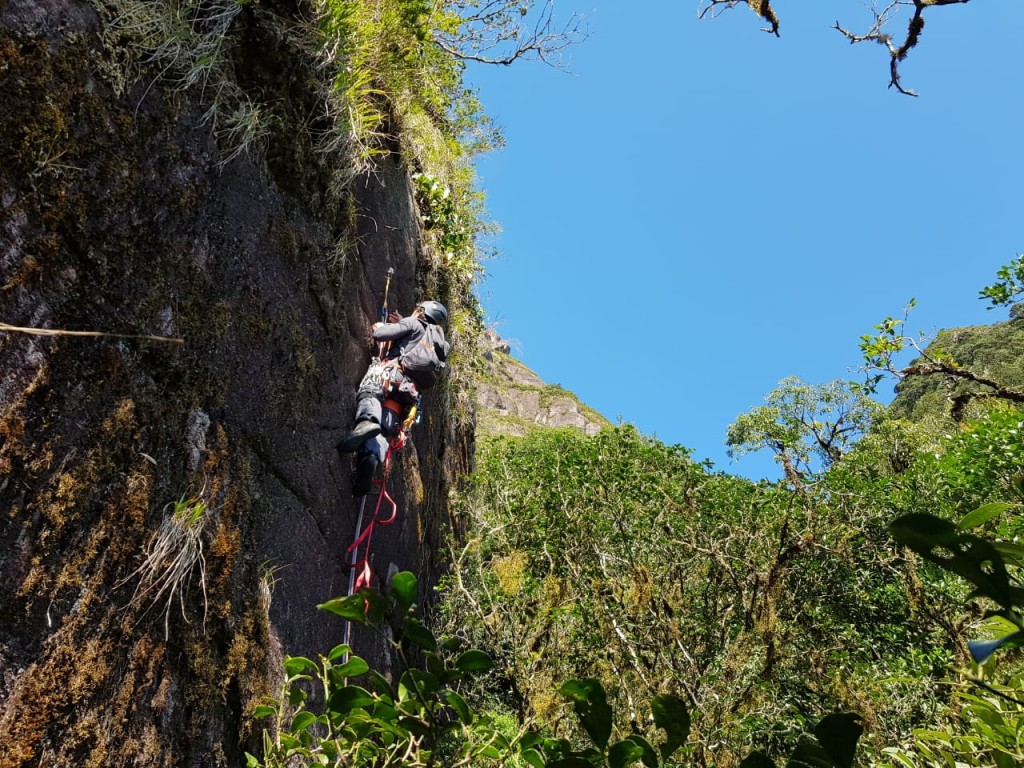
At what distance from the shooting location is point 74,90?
276cm

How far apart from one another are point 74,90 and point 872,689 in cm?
672

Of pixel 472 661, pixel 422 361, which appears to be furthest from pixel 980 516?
pixel 422 361

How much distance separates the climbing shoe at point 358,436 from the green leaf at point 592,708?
3.86 metres

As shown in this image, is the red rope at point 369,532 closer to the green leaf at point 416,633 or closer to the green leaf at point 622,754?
the green leaf at point 416,633

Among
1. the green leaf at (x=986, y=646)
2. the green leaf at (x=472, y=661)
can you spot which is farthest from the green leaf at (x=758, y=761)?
the green leaf at (x=472, y=661)

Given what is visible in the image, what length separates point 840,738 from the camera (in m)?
0.80

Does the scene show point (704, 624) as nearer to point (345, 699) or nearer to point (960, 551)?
point (345, 699)

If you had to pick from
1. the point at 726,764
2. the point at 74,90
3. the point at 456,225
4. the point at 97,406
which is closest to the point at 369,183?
the point at 456,225

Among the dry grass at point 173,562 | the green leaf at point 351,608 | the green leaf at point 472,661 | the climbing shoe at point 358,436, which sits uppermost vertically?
the climbing shoe at point 358,436

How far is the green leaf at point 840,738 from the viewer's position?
2.60ft

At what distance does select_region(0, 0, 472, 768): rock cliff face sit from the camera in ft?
7.73

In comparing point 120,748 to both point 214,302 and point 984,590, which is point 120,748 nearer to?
point 214,302

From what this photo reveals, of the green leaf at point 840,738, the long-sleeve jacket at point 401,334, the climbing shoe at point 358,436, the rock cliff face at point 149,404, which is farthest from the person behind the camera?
the long-sleeve jacket at point 401,334

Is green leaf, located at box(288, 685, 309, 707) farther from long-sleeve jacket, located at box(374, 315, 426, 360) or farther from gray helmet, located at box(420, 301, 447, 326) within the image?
gray helmet, located at box(420, 301, 447, 326)
